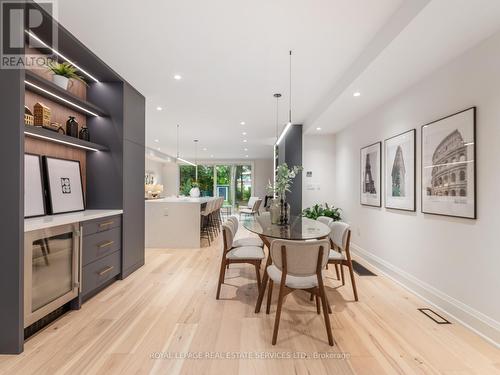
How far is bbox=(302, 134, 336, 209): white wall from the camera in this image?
5852 millimetres

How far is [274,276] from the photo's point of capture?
7.30ft

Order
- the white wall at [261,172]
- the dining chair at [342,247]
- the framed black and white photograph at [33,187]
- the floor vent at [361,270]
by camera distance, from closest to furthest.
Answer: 1. the framed black and white photograph at [33,187]
2. the dining chair at [342,247]
3. the floor vent at [361,270]
4. the white wall at [261,172]

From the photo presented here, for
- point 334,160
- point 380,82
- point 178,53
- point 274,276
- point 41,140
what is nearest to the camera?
point 274,276

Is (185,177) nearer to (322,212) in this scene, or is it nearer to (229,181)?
(229,181)

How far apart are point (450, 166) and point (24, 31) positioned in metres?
3.92

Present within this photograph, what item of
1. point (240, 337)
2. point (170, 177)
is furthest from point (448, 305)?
point (170, 177)

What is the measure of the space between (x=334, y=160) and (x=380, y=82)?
2.94m

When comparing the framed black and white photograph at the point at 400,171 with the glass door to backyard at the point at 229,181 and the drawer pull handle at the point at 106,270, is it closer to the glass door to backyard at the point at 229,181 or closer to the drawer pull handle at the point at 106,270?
the drawer pull handle at the point at 106,270

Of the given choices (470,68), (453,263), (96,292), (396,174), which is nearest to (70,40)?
(96,292)

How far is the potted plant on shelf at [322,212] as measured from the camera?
5.38 metres

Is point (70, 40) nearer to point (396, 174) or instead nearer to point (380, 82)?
point (380, 82)

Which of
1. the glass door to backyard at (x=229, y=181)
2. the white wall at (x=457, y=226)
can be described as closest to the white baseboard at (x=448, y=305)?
the white wall at (x=457, y=226)

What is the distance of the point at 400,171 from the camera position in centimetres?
337

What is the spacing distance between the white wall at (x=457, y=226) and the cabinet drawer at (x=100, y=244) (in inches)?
144
